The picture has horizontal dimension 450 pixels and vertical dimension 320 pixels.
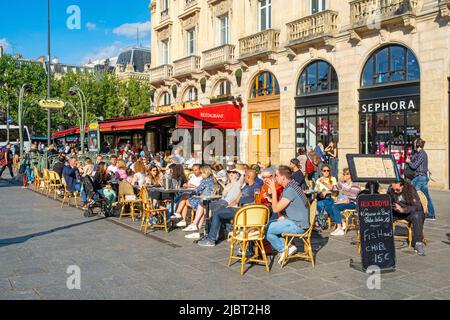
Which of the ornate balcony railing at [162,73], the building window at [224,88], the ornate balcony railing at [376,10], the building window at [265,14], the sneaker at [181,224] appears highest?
the building window at [265,14]

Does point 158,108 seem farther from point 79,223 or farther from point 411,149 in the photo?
point 79,223

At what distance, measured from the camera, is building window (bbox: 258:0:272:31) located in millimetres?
22078

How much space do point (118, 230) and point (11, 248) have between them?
7.06 ft

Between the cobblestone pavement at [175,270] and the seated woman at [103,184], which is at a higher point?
the seated woman at [103,184]

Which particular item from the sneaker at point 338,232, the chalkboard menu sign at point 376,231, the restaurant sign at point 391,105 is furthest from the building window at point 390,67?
the chalkboard menu sign at point 376,231

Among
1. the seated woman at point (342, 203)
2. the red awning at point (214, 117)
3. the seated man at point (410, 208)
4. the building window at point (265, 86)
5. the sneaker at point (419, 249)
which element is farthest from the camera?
the building window at point (265, 86)

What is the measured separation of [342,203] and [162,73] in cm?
2353

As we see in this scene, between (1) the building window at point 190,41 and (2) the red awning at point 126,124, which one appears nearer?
(2) the red awning at point 126,124

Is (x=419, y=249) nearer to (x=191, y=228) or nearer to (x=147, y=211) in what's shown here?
(x=191, y=228)

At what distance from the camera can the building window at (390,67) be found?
621 inches

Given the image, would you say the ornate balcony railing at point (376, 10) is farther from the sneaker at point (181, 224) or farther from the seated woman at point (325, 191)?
the sneaker at point (181, 224)

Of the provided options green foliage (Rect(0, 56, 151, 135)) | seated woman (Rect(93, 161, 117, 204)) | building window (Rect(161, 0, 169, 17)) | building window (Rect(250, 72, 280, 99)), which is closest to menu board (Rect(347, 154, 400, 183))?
seated woman (Rect(93, 161, 117, 204))

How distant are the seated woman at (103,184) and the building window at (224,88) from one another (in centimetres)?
1370
